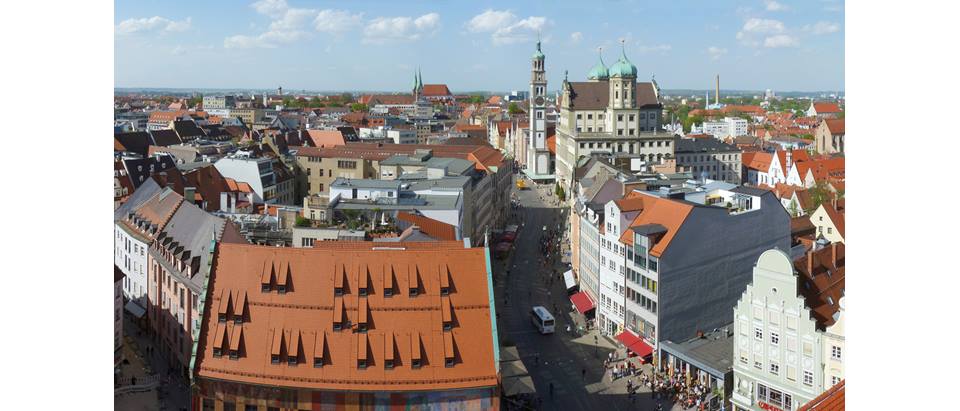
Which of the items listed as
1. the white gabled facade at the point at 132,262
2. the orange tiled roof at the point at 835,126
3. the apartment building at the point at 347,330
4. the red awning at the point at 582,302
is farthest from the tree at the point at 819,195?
the apartment building at the point at 347,330

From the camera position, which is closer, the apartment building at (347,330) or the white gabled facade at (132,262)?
the apartment building at (347,330)

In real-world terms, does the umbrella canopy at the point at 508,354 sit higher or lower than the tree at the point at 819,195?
lower

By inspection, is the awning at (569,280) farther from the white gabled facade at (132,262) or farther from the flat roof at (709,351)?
the white gabled facade at (132,262)

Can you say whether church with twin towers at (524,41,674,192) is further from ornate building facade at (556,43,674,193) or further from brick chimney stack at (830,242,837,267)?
brick chimney stack at (830,242,837,267)

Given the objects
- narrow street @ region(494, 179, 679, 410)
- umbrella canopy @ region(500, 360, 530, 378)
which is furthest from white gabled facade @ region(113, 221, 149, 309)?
umbrella canopy @ region(500, 360, 530, 378)
